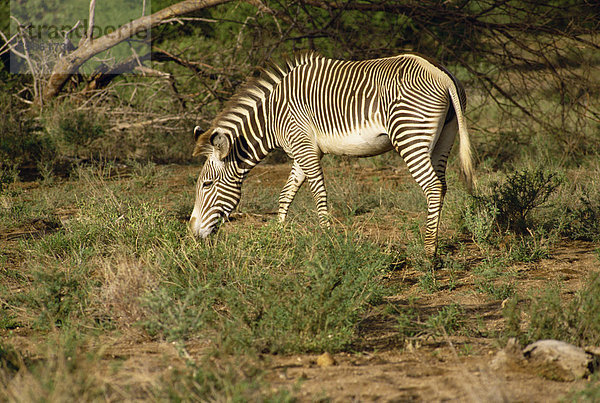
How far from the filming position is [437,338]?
3865 millimetres

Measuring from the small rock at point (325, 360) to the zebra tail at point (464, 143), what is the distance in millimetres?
2838

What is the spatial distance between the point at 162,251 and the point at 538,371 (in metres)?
3.01

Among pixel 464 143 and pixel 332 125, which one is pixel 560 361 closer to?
pixel 464 143

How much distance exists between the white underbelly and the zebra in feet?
0.03

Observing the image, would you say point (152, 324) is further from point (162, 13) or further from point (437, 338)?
point (162, 13)

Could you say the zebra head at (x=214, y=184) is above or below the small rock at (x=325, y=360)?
above

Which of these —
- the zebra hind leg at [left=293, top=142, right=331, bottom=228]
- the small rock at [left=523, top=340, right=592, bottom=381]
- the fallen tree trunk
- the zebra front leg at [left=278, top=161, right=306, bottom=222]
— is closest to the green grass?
the small rock at [left=523, top=340, right=592, bottom=381]

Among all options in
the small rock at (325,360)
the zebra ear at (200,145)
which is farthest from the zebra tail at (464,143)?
the small rock at (325,360)

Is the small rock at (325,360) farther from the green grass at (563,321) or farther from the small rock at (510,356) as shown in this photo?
the green grass at (563,321)

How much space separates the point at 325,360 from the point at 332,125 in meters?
3.30

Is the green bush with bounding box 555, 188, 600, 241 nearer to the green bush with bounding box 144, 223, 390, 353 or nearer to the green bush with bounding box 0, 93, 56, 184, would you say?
the green bush with bounding box 144, 223, 390, 353

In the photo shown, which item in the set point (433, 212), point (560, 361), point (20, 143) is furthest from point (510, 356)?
point (20, 143)

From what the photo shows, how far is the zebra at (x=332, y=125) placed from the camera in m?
5.74

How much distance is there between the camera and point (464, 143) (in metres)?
5.63
